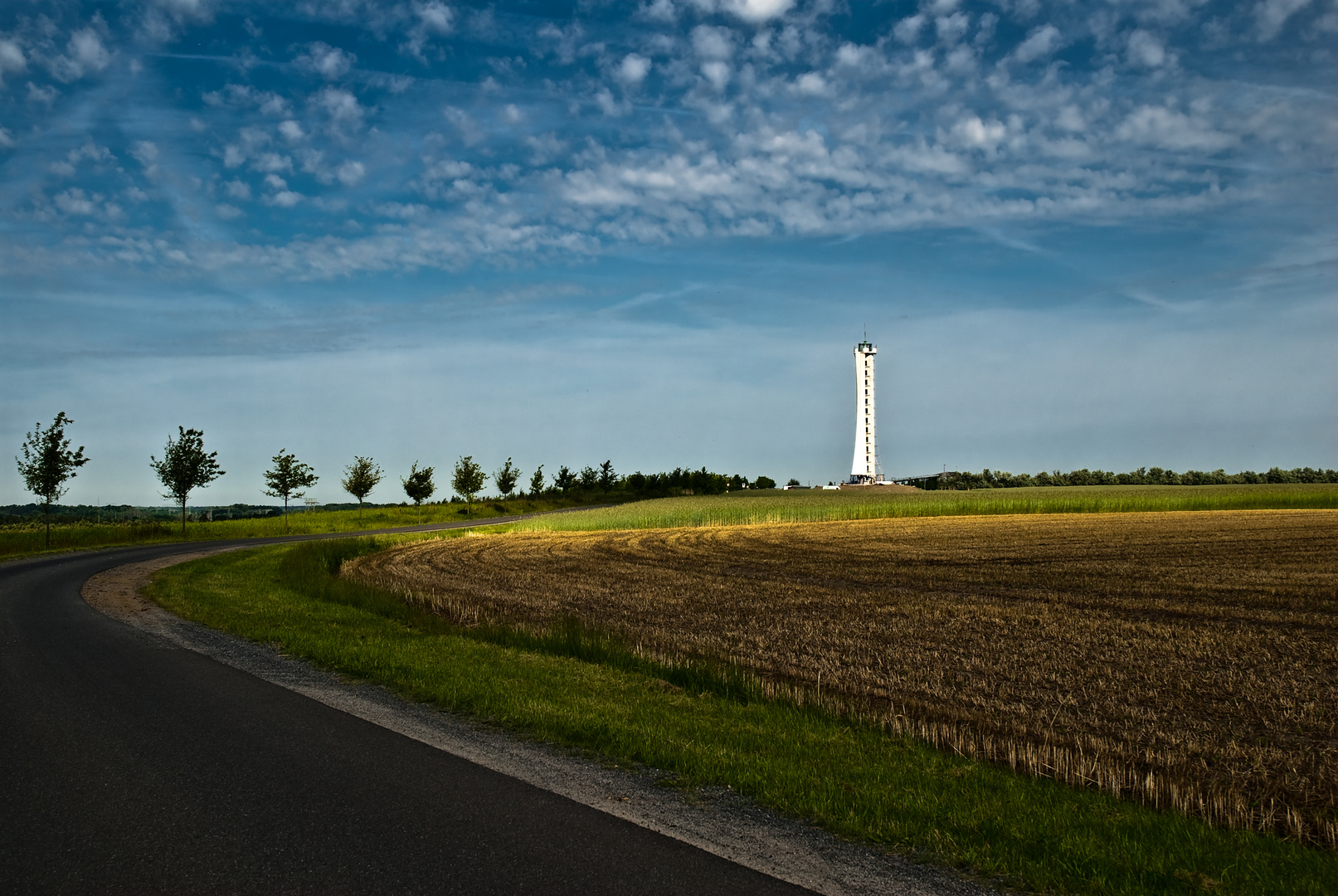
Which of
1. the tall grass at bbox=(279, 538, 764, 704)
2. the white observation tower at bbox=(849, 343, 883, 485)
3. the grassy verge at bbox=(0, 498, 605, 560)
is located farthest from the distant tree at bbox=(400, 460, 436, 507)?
the white observation tower at bbox=(849, 343, 883, 485)

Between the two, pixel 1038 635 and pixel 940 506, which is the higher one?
pixel 940 506

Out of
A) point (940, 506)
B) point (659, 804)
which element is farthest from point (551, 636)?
point (940, 506)

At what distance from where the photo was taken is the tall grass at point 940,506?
2266 inches

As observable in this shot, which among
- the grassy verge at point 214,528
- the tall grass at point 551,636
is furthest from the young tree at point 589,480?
the tall grass at point 551,636

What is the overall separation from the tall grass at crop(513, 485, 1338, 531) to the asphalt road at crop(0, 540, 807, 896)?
45433 mm

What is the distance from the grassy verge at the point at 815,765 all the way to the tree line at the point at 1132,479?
92.2 m

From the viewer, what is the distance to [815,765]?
23.9 feet

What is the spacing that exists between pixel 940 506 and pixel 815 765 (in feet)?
207

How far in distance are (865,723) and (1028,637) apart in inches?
248

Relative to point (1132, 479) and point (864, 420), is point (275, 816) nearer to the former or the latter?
point (1132, 479)

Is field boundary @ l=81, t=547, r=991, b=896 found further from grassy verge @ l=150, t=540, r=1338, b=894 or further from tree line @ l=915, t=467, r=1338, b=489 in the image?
tree line @ l=915, t=467, r=1338, b=489

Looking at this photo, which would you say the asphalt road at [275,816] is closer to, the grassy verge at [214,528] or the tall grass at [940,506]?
the grassy verge at [214,528]

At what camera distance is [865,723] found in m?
9.02

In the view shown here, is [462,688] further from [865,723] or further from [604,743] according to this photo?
[865,723]
